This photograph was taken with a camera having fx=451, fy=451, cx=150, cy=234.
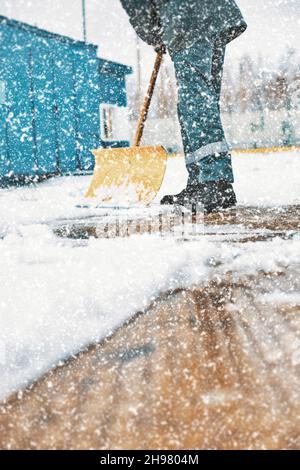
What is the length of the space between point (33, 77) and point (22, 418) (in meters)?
7.01

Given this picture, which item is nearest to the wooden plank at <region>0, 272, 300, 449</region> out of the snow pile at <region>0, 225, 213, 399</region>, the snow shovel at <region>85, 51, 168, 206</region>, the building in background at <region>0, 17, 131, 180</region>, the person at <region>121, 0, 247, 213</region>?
the snow pile at <region>0, 225, 213, 399</region>

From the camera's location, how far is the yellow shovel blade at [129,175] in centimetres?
289

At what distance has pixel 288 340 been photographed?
0.78m

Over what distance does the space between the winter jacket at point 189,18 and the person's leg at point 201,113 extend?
6 centimetres

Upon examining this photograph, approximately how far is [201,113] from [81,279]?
1.67 m

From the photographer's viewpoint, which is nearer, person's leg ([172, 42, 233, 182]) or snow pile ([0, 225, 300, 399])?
snow pile ([0, 225, 300, 399])

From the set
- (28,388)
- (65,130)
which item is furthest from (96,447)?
(65,130)

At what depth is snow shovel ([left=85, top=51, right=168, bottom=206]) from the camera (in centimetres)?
289

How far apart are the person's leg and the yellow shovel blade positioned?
14.0 inches

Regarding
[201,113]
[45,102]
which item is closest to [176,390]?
[201,113]

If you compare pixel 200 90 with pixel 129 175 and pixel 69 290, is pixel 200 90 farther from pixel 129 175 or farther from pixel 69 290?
pixel 69 290

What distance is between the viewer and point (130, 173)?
3010 mm

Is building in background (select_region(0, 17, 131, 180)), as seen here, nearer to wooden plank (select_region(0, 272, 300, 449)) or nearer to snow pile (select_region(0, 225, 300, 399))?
snow pile (select_region(0, 225, 300, 399))
